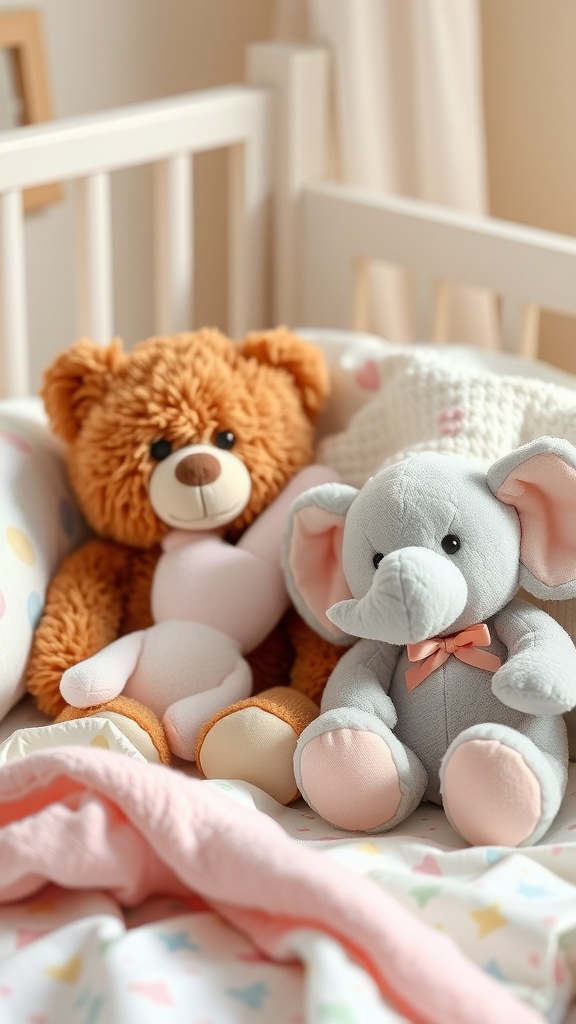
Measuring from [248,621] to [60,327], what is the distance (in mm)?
870

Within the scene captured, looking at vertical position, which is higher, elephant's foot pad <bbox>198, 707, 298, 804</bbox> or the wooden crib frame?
the wooden crib frame

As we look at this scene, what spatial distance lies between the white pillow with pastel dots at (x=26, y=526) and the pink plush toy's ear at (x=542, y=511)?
0.43 m

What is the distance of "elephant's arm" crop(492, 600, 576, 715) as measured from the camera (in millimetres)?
834

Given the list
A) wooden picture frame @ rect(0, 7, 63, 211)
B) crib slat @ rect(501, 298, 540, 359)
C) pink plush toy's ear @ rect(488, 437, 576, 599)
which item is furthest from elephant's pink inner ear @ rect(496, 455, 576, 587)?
wooden picture frame @ rect(0, 7, 63, 211)

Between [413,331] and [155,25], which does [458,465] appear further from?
[155,25]

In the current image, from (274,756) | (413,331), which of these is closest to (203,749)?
(274,756)

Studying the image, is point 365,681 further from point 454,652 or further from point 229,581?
point 229,581

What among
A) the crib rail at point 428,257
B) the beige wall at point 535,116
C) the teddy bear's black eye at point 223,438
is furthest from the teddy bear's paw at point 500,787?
the beige wall at point 535,116

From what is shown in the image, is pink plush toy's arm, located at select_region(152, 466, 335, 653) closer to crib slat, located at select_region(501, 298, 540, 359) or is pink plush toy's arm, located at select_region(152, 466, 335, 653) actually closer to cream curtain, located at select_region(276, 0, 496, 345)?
crib slat, located at select_region(501, 298, 540, 359)

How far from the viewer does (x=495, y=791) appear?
0.83m

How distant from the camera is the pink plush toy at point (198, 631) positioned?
995 mm

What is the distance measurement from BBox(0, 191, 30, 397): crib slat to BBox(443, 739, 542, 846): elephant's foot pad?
28.7 inches

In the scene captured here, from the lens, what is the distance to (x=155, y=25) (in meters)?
1.76

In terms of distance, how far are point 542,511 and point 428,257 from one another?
1.82 ft
